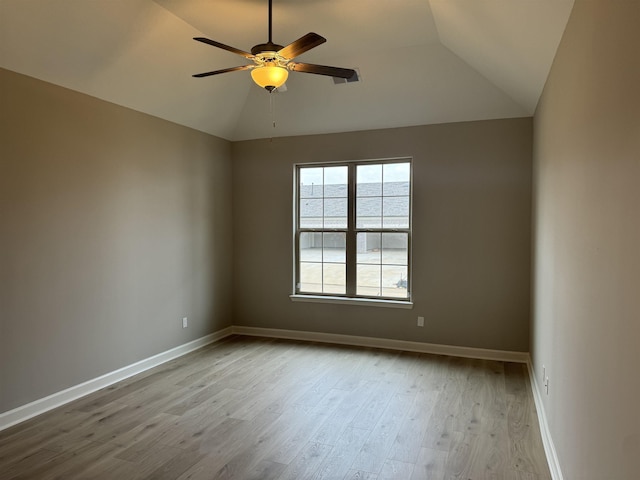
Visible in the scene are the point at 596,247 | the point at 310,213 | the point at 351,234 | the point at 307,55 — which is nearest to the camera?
the point at 596,247

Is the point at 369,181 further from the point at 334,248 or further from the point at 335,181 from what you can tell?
the point at 334,248

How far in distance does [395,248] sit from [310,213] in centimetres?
121

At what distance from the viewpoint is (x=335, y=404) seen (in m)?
3.58

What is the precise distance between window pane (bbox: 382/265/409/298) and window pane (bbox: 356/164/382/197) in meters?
0.93

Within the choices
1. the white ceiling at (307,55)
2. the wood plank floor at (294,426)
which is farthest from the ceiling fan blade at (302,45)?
the wood plank floor at (294,426)

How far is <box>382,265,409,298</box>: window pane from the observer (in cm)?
520

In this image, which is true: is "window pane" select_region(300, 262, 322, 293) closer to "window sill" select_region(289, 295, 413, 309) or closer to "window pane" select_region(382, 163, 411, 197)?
"window sill" select_region(289, 295, 413, 309)

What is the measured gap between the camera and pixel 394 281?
5.25 meters

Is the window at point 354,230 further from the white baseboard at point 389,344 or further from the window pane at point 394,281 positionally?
the white baseboard at point 389,344

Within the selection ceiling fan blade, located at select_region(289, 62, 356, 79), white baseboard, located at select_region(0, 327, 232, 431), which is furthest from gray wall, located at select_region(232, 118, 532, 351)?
ceiling fan blade, located at select_region(289, 62, 356, 79)

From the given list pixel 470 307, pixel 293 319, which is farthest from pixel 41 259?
pixel 470 307

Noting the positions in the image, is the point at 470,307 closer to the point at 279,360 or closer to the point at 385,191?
the point at 385,191


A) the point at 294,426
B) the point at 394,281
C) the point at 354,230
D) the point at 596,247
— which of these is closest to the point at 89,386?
the point at 294,426

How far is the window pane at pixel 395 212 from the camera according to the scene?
→ 517 centimetres
